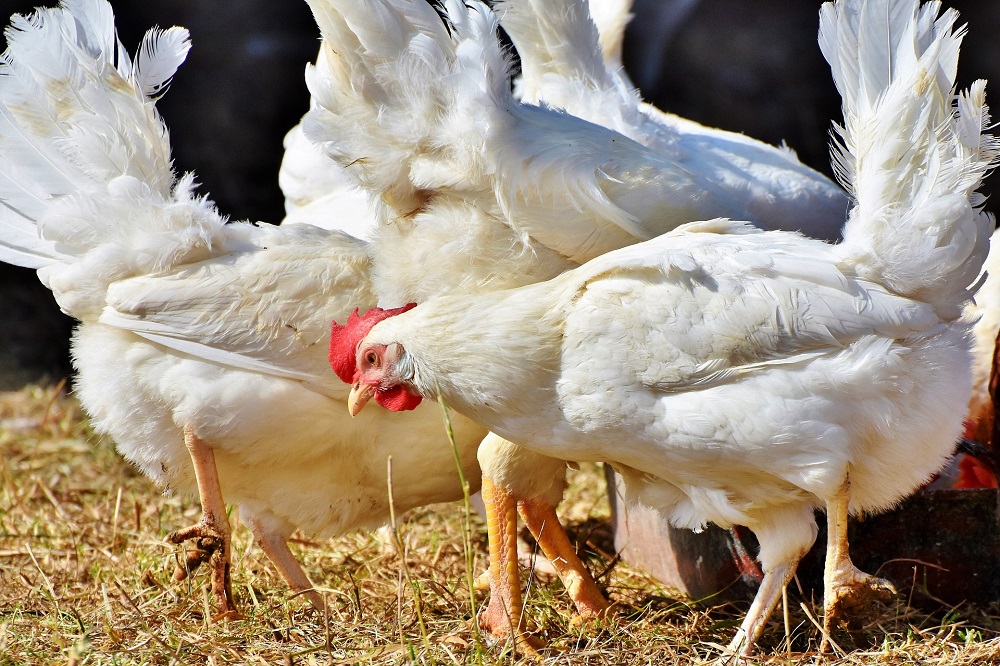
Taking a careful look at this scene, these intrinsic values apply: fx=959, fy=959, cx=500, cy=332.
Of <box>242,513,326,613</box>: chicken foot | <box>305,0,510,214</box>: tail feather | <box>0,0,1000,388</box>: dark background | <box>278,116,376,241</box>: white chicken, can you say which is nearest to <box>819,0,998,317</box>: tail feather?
<box>305,0,510,214</box>: tail feather

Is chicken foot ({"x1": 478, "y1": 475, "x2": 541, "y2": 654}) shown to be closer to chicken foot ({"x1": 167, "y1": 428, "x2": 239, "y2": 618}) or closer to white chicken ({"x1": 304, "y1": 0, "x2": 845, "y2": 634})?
white chicken ({"x1": 304, "y1": 0, "x2": 845, "y2": 634})

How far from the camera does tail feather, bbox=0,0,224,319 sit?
3062 mm

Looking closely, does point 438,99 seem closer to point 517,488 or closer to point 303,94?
point 517,488

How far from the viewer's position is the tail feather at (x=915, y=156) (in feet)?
7.77

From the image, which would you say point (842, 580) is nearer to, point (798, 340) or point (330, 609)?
point (798, 340)

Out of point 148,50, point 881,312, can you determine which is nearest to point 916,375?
point 881,312

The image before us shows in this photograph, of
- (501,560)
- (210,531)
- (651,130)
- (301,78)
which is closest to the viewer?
(501,560)

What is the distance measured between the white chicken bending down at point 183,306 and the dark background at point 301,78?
253 centimetres

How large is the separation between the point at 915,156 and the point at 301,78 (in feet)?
13.7

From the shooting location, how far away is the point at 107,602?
276 centimetres

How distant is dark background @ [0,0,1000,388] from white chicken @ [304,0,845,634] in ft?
10.1

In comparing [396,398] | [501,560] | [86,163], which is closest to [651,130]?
[396,398]

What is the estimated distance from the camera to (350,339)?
8.96 feet

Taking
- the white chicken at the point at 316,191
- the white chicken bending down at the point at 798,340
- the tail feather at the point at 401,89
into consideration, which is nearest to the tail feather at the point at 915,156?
the white chicken bending down at the point at 798,340
